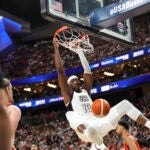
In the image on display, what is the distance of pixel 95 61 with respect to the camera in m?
20.7

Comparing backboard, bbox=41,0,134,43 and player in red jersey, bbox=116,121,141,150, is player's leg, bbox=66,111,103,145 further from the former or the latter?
backboard, bbox=41,0,134,43

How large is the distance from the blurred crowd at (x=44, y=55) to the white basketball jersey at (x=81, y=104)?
1363 cm

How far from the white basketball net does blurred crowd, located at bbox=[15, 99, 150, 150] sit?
19.8 ft

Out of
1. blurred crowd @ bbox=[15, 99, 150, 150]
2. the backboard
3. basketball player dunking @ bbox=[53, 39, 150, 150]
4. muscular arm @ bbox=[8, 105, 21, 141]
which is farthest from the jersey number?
blurred crowd @ bbox=[15, 99, 150, 150]

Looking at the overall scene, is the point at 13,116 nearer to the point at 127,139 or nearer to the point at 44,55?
the point at 127,139

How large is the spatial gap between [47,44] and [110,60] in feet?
23.6

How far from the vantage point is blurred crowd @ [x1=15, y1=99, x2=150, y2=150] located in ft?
47.1

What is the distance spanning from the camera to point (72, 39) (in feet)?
22.3

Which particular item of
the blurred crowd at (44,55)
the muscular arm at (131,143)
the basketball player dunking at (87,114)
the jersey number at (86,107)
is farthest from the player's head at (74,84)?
the blurred crowd at (44,55)

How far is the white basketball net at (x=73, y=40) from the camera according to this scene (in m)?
6.69

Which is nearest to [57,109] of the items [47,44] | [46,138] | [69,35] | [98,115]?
[47,44]

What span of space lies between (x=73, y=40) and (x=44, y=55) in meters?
18.8

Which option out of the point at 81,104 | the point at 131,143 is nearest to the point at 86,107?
the point at 81,104

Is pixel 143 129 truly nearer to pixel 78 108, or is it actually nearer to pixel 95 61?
pixel 95 61
